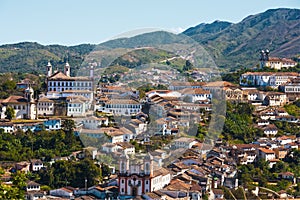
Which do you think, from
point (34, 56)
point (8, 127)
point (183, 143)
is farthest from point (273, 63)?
point (34, 56)

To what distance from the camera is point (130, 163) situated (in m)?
9.17

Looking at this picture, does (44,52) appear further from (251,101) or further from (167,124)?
(167,124)

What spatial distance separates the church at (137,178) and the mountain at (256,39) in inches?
804

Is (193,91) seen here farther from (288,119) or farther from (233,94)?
(288,119)

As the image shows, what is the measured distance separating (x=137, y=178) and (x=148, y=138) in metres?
2.55

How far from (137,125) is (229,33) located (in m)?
36.1

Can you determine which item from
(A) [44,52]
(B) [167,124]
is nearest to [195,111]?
(B) [167,124]

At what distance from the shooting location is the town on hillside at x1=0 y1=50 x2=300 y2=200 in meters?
9.46

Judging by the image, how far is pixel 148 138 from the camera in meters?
11.5

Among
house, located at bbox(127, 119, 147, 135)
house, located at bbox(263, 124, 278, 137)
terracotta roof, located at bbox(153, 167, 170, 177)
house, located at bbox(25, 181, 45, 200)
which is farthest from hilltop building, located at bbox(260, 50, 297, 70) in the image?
house, located at bbox(25, 181, 45, 200)

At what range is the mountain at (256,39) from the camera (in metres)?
33.4

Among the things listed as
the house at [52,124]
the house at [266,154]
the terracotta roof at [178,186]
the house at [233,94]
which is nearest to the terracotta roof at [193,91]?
the house at [233,94]

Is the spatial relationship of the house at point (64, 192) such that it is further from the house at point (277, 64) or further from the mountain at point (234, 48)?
the mountain at point (234, 48)

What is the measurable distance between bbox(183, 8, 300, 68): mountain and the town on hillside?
49.3ft
